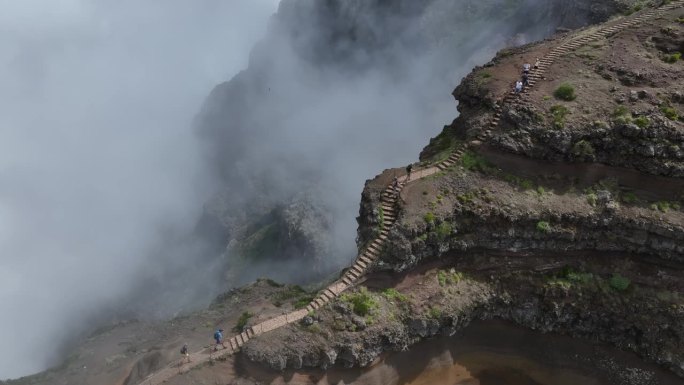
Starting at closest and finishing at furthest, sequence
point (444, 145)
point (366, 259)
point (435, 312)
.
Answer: point (435, 312) → point (366, 259) → point (444, 145)

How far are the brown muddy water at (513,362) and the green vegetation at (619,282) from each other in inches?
218

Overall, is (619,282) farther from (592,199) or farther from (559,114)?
(559,114)

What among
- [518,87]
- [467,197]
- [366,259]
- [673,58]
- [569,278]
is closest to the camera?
[366,259]

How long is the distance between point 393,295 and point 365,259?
3.76 meters

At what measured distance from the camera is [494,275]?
44.1 meters

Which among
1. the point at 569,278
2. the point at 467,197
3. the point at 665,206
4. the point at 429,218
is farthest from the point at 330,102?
the point at 665,206

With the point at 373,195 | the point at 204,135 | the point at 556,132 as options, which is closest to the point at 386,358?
the point at 373,195

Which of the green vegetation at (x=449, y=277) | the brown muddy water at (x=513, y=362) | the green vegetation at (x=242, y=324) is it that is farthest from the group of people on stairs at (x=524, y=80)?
the green vegetation at (x=242, y=324)

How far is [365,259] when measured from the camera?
42.7 metres

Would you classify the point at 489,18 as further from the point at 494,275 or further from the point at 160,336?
the point at 160,336

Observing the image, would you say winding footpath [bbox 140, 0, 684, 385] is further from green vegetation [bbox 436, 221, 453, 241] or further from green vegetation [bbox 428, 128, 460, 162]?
green vegetation [bbox 436, 221, 453, 241]

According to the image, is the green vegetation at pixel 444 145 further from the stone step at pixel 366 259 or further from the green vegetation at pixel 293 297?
the green vegetation at pixel 293 297

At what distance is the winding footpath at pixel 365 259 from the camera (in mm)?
39025

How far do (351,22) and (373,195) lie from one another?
10085cm
